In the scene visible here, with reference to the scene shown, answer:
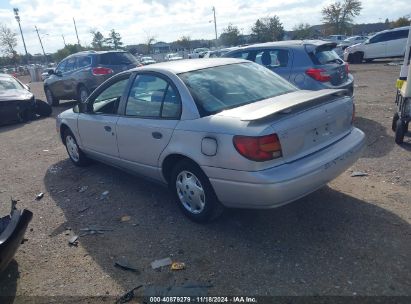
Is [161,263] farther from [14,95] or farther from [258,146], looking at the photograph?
[14,95]

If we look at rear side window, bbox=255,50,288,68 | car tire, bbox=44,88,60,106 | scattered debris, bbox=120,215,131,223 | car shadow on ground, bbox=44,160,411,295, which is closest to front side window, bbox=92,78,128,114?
car shadow on ground, bbox=44,160,411,295

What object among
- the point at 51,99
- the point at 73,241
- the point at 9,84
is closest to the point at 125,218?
the point at 73,241

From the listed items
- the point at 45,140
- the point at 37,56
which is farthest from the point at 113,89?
the point at 37,56

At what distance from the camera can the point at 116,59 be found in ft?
41.0

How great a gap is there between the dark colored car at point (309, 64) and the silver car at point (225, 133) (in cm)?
280

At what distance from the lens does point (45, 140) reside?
8.70 meters

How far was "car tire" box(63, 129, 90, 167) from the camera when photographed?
598 cm

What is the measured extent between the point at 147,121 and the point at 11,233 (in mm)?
1787

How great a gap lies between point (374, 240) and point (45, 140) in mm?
7664

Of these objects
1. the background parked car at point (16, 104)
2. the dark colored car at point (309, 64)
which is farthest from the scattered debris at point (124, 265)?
the background parked car at point (16, 104)

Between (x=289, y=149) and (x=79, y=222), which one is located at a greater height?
(x=289, y=149)

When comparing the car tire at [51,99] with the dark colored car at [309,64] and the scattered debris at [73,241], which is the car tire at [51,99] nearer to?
the dark colored car at [309,64]

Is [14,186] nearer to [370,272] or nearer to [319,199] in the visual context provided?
[319,199]

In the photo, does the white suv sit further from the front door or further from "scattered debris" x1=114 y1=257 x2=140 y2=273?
"scattered debris" x1=114 y1=257 x2=140 y2=273
